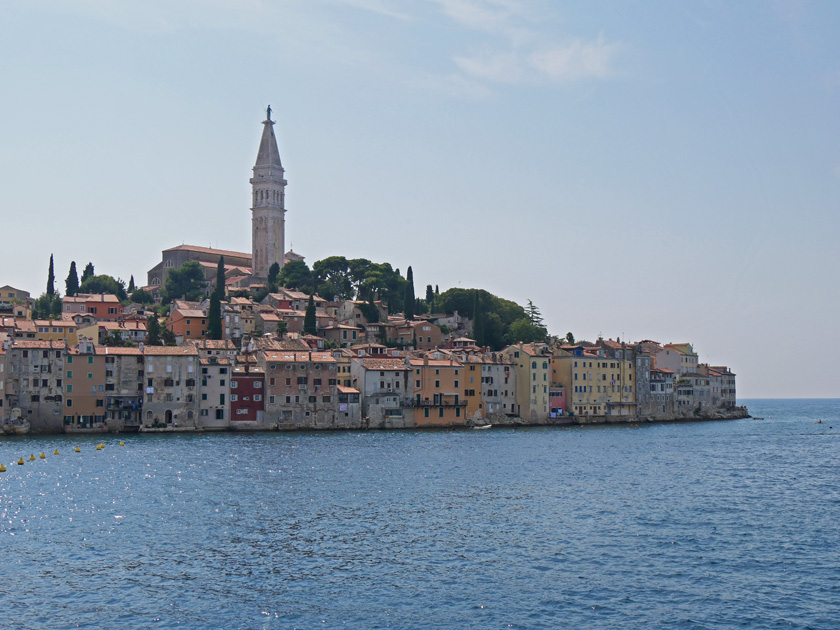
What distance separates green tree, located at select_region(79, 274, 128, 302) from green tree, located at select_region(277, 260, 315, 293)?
69.7 ft

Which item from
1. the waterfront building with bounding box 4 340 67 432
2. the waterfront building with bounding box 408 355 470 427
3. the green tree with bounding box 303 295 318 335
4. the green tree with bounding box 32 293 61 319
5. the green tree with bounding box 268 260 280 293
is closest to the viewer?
the waterfront building with bounding box 4 340 67 432

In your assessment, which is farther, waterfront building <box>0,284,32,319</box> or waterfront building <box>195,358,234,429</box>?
waterfront building <box>0,284,32,319</box>

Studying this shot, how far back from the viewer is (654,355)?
359 ft

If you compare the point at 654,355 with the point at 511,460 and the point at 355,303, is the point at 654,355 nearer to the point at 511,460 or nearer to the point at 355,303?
the point at 355,303

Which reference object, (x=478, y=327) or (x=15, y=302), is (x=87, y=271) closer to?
(x=15, y=302)

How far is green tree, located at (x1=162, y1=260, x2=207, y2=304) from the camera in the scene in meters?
119

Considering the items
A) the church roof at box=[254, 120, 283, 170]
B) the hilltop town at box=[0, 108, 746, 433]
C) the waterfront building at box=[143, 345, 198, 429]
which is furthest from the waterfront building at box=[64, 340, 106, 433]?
the church roof at box=[254, 120, 283, 170]

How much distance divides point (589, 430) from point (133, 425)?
40671mm

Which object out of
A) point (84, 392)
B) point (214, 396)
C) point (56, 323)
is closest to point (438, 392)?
point (214, 396)

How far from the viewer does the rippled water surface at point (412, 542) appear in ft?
74.8

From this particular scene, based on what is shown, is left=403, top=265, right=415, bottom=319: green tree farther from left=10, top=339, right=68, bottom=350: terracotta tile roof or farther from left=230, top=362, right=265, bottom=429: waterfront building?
left=10, top=339, right=68, bottom=350: terracotta tile roof

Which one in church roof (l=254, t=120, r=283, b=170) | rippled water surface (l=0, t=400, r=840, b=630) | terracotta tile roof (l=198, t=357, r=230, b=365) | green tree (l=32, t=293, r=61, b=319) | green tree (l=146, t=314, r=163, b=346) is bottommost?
rippled water surface (l=0, t=400, r=840, b=630)

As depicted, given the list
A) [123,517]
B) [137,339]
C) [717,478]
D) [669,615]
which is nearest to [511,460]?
[717,478]

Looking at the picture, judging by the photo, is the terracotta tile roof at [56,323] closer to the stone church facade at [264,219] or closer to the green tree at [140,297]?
the green tree at [140,297]
